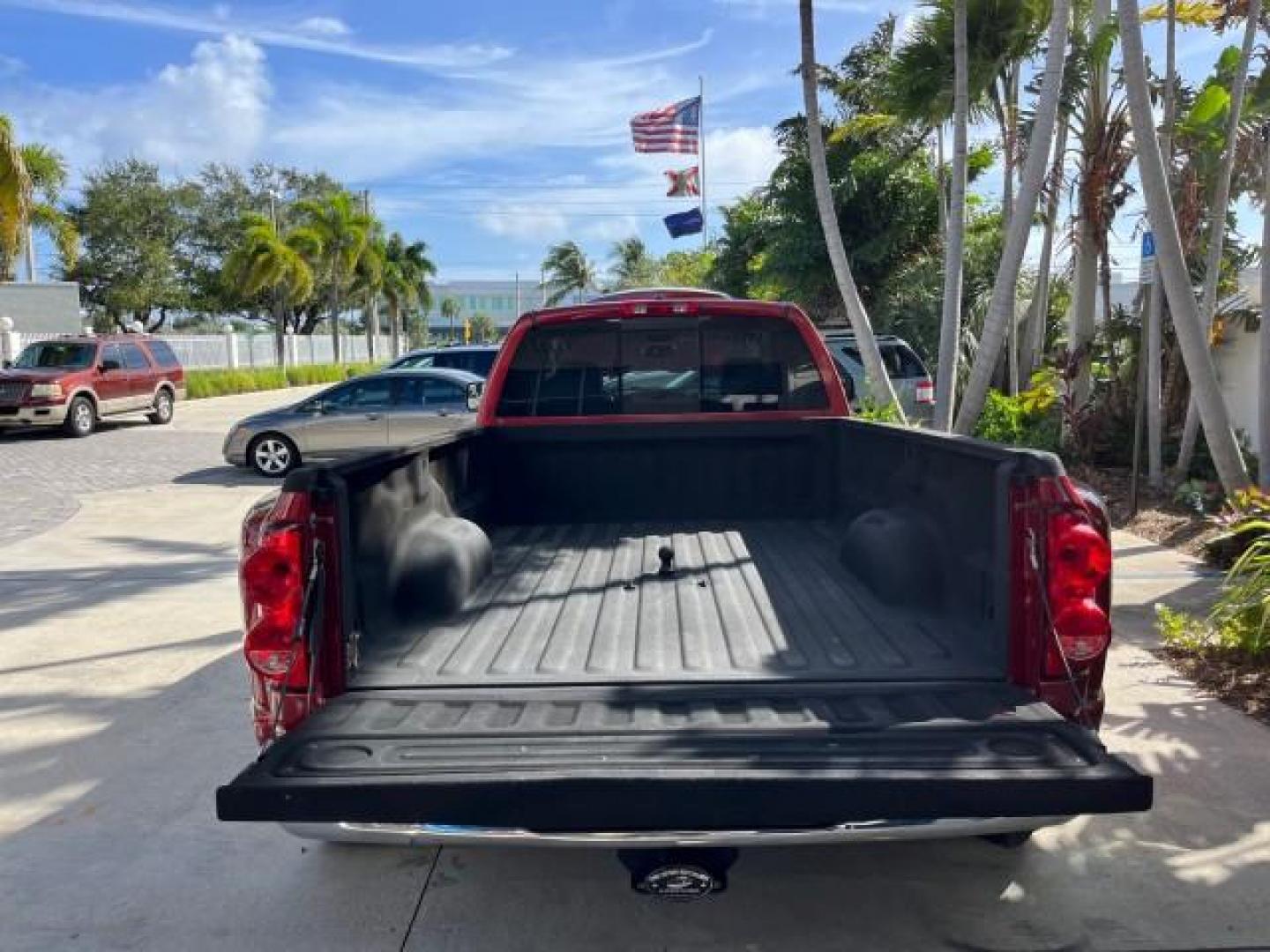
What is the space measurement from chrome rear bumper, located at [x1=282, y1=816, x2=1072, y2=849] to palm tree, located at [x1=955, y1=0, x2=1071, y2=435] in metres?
7.28

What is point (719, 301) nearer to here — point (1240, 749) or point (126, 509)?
point (1240, 749)

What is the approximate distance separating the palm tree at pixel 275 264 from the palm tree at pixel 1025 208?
3511 cm

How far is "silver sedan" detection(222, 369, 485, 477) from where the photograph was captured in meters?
13.9

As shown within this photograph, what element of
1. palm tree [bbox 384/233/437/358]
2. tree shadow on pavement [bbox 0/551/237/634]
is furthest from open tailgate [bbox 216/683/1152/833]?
palm tree [bbox 384/233/437/358]

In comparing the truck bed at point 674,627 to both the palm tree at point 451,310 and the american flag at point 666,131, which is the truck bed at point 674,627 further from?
the palm tree at point 451,310

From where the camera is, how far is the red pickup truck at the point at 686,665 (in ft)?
7.95

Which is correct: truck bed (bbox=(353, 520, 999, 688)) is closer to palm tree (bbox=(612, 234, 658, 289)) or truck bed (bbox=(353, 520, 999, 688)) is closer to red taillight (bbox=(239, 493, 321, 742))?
red taillight (bbox=(239, 493, 321, 742))

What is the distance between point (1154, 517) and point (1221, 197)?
3.05 metres

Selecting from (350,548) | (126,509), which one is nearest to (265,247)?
(126,509)


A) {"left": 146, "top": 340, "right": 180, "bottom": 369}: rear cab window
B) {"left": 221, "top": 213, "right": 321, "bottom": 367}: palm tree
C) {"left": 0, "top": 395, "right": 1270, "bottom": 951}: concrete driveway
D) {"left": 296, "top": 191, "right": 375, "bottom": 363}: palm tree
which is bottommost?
{"left": 0, "top": 395, "right": 1270, "bottom": 951}: concrete driveway

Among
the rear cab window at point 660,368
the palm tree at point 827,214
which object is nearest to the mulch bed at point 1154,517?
the palm tree at point 827,214

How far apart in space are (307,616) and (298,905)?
47.0 inches

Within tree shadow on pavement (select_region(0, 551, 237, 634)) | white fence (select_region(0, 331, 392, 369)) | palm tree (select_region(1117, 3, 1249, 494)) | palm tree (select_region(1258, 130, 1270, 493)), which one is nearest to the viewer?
tree shadow on pavement (select_region(0, 551, 237, 634))

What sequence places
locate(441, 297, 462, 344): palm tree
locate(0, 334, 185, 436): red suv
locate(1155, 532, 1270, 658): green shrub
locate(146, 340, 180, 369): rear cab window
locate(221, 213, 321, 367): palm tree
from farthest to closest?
1. locate(441, 297, 462, 344): palm tree
2. locate(221, 213, 321, 367): palm tree
3. locate(146, 340, 180, 369): rear cab window
4. locate(0, 334, 185, 436): red suv
5. locate(1155, 532, 1270, 658): green shrub
